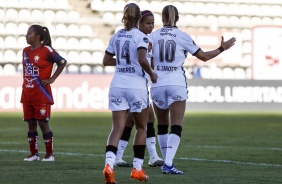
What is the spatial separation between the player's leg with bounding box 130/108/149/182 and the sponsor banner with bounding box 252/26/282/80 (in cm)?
2784

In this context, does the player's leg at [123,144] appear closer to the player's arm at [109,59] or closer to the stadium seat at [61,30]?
the player's arm at [109,59]

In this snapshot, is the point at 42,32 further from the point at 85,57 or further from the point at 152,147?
the point at 85,57

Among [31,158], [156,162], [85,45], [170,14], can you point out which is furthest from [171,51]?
[85,45]

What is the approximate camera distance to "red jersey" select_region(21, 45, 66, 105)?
11.9m

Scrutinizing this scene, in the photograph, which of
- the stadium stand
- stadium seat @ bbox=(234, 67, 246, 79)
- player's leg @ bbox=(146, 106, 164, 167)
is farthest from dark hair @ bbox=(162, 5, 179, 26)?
stadium seat @ bbox=(234, 67, 246, 79)

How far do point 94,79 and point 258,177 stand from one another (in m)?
21.5

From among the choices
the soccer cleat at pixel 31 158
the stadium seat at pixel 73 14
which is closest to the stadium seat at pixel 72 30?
the stadium seat at pixel 73 14

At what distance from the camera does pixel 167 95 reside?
34.1 ft

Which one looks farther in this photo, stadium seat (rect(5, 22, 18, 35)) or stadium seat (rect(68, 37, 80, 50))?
stadium seat (rect(68, 37, 80, 50))

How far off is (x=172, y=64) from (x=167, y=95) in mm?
385

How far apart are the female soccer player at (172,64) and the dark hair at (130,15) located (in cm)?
123

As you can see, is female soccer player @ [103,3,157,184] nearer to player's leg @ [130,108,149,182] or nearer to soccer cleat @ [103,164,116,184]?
player's leg @ [130,108,149,182]

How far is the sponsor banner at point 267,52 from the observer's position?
37031mm

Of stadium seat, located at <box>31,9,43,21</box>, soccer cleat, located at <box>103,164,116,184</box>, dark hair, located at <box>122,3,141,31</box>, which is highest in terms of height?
stadium seat, located at <box>31,9,43,21</box>
